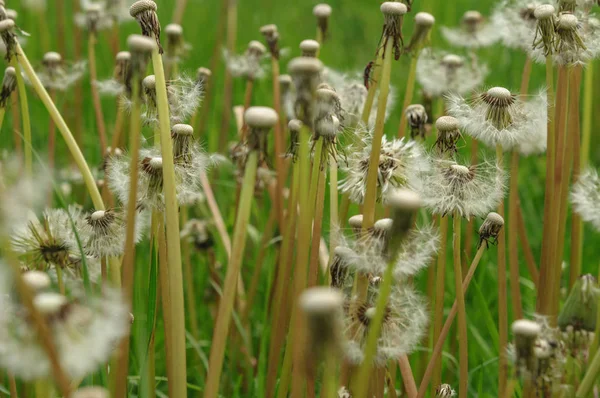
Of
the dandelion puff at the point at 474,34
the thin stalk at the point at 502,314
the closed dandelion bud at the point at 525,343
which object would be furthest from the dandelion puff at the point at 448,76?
the closed dandelion bud at the point at 525,343

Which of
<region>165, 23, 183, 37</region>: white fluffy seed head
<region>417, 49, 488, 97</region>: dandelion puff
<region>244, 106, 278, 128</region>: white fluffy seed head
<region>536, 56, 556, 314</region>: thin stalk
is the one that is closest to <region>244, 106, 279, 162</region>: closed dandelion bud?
<region>244, 106, 278, 128</region>: white fluffy seed head

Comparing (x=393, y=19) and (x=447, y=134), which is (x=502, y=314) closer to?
(x=447, y=134)

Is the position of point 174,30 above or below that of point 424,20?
→ above

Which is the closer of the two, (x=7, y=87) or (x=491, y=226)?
(x=491, y=226)

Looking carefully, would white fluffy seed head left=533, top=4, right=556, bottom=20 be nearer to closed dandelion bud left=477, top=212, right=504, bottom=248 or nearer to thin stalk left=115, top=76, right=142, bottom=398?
closed dandelion bud left=477, top=212, right=504, bottom=248

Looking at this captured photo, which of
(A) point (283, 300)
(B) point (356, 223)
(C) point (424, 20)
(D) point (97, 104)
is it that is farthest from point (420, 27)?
(D) point (97, 104)

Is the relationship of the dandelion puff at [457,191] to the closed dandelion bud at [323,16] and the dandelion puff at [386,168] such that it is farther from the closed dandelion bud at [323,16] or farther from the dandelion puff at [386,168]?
the closed dandelion bud at [323,16]

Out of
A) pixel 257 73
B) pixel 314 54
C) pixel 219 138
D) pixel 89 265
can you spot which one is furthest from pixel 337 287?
pixel 219 138
